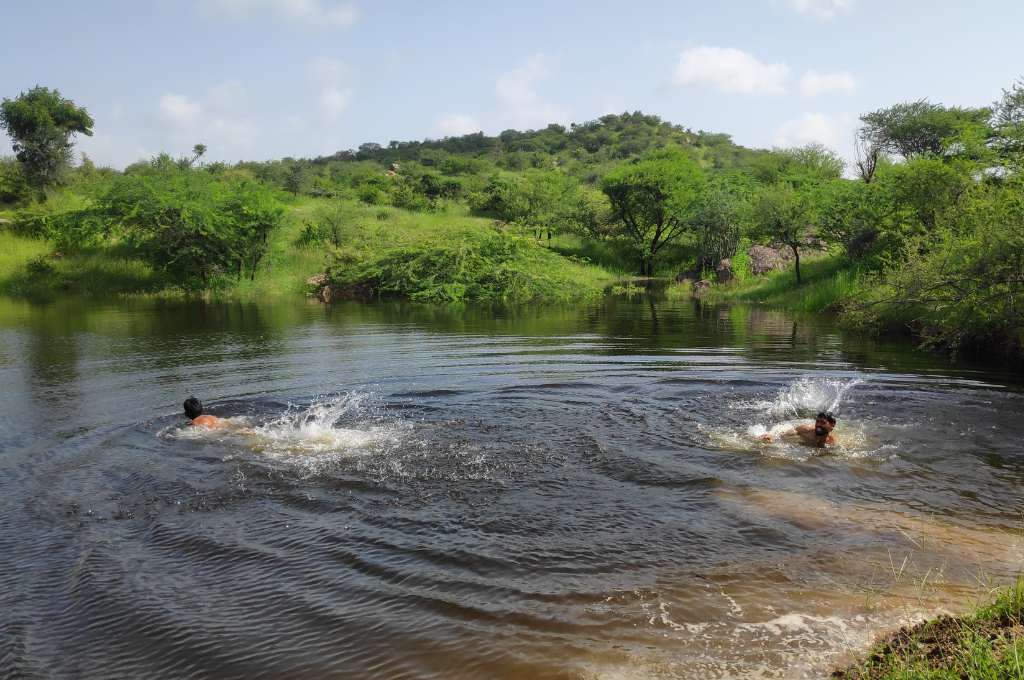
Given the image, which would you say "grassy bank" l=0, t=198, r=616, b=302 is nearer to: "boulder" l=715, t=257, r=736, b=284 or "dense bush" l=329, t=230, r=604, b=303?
"dense bush" l=329, t=230, r=604, b=303

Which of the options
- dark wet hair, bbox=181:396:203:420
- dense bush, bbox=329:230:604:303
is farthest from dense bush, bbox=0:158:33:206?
dark wet hair, bbox=181:396:203:420

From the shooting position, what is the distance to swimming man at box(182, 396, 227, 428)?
39.7 ft

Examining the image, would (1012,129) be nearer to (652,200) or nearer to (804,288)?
(804,288)

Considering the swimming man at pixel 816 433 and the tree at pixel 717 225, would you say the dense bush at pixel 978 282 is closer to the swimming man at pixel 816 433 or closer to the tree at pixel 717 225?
the swimming man at pixel 816 433

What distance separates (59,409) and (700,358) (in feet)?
47.9

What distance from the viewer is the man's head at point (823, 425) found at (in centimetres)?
1060

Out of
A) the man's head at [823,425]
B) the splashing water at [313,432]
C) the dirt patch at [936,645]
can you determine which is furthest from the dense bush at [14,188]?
the dirt patch at [936,645]

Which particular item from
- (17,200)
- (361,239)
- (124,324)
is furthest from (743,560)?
(17,200)

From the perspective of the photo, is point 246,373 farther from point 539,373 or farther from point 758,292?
point 758,292

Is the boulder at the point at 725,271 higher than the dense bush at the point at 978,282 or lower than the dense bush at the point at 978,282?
higher

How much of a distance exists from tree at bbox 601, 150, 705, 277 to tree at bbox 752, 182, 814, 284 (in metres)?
11.8

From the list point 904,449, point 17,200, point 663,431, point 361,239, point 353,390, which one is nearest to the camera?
point 904,449

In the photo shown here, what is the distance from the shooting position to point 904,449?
35.1 ft

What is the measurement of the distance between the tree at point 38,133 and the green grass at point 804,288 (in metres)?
52.2
